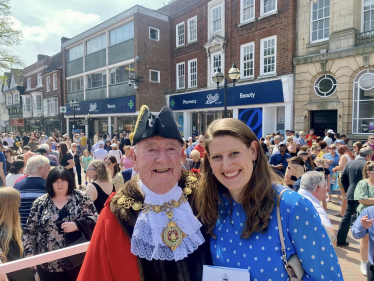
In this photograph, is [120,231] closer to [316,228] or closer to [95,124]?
[316,228]

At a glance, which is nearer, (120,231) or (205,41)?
(120,231)

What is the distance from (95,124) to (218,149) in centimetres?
2462

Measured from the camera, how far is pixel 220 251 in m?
1.56

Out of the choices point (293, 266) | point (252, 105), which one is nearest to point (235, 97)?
point (252, 105)

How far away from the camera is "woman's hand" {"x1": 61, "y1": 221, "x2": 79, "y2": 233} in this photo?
259cm

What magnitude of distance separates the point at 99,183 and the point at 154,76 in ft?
52.1

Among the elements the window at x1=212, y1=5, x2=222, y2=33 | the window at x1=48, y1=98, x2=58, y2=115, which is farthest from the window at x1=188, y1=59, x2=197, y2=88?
the window at x1=48, y1=98, x2=58, y2=115

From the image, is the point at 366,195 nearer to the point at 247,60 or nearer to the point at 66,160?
the point at 66,160

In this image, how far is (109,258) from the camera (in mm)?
1479

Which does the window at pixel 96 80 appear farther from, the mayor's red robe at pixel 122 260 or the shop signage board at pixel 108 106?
the mayor's red robe at pixel 122 260

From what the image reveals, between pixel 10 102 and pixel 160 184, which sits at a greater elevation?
pixel 10 102

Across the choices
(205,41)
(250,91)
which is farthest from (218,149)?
(205,41)

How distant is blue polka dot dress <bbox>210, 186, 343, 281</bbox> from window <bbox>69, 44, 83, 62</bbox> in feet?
84.2

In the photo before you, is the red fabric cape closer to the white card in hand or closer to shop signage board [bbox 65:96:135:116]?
the white card in hand
